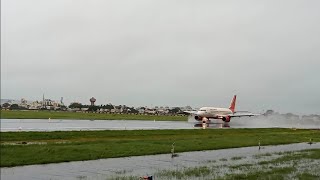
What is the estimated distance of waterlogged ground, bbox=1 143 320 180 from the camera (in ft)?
65.5

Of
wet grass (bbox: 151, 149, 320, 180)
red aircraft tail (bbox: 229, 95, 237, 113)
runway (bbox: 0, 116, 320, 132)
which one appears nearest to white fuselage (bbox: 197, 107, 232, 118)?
runway (bbox: 0, 116, 320, 132)

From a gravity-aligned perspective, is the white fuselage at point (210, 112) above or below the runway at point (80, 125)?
above

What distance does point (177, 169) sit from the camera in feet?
75.0

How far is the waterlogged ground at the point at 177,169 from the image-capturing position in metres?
20.0

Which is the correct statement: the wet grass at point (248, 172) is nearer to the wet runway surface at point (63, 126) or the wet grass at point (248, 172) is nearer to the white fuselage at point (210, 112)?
the wet runway surface at point (63, 126)

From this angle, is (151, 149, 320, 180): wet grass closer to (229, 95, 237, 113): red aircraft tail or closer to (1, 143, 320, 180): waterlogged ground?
(1, 143, 320, 180): waterlogged ground

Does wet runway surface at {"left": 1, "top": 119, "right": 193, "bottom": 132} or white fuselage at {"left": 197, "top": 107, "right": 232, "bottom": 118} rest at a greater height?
white fuselage at {"left": 197, "top": 107, "right": 232, "bottom": 118}

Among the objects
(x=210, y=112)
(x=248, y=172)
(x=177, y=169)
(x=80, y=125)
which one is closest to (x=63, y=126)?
(x=80, y=125)

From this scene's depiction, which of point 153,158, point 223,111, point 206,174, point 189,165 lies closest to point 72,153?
point 153,158

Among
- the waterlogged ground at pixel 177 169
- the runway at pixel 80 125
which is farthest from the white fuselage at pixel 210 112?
the waterlogged ground at pixel 177 169

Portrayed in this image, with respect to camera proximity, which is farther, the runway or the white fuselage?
the white fuselage

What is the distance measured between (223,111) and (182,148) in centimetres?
7217

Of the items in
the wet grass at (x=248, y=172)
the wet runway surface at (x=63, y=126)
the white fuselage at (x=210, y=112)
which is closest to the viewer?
the wet grass at (x=248, y=172)

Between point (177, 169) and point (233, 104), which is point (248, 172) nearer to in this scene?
point (177, 169)
